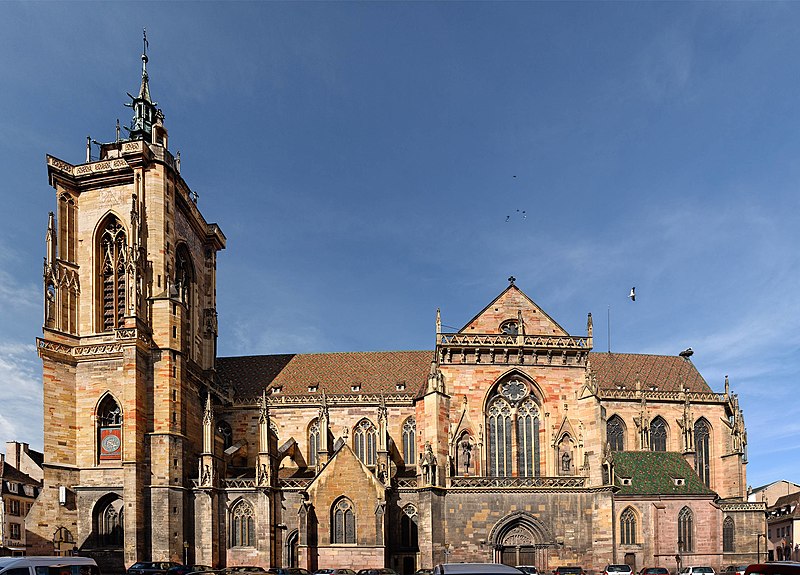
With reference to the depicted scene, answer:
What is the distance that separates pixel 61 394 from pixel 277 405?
49.8 ft

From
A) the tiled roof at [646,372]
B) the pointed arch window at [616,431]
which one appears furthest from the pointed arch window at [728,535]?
the tiled roof at [646,372]

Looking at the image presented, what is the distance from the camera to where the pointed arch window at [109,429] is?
45.2 metres

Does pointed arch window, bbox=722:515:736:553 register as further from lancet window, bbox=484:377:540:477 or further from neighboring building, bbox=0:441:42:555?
neighboring building, bbox=0:441:42:555

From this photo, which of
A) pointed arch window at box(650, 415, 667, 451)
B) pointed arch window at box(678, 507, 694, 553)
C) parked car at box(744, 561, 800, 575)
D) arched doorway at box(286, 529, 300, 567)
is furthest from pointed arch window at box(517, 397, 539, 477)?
parked car at box(744, 561, 800, 575)

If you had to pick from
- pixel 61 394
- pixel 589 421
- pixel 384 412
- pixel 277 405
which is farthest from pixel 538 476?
pixel 61 394

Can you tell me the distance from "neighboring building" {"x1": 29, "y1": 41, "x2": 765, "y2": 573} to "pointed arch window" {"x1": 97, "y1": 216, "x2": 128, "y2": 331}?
14cm

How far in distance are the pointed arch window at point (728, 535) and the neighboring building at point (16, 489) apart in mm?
54060

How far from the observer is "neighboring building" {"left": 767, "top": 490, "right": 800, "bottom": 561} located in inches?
2968

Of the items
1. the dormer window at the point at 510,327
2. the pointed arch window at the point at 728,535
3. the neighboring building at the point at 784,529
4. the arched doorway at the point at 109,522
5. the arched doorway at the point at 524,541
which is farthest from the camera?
the neighboring building at the point at 784,529

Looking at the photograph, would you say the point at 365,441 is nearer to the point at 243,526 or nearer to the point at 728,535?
the point at 243,526

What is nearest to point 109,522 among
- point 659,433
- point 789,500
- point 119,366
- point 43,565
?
point 119,366

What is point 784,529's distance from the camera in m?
78.1

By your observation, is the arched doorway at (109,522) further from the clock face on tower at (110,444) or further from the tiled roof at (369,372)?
the tiled roof at (369,372)

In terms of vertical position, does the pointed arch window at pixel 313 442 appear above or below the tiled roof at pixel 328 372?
below
